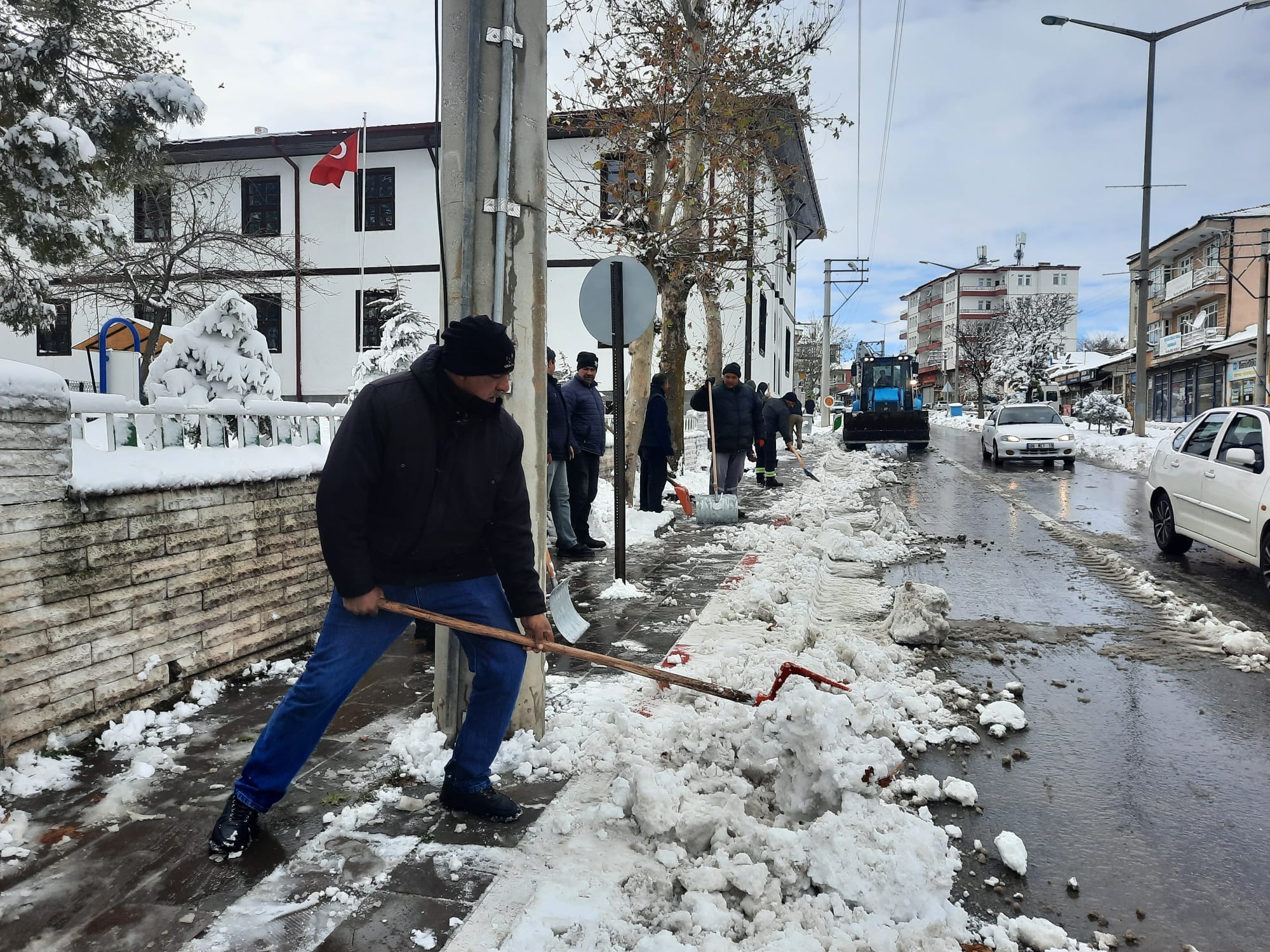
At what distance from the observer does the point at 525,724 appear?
4.11m

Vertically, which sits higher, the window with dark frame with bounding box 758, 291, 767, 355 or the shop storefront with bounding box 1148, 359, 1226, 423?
the window with dark frame with bounding box 758, 291, 767, 355

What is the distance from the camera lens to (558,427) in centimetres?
877

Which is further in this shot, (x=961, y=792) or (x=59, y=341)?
(x=59, y=341)

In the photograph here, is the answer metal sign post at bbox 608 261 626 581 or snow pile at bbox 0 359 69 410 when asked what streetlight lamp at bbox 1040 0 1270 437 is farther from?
snow pile at bbox 0 359 69 410

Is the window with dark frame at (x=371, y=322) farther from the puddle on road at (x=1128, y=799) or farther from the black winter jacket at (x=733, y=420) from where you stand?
the puddle on road at (x=1128, y=799)

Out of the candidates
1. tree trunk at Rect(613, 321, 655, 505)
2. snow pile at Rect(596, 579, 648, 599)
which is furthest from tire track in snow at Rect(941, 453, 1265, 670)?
tree trunk at Rect(613, 321, 655, 505)

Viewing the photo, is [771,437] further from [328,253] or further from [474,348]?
[328,253]

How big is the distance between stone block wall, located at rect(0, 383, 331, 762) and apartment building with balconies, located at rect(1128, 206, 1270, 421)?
42645 millimetres

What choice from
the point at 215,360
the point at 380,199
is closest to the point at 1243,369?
the point at 380,199

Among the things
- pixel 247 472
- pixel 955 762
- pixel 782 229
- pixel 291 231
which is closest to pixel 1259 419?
pixel 955 762

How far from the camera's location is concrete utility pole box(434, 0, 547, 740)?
3967mm

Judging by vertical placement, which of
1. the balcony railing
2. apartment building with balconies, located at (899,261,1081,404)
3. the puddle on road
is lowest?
the puddle on road

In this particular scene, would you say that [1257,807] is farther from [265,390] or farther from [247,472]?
[265,390]

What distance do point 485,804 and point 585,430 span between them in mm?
6412
